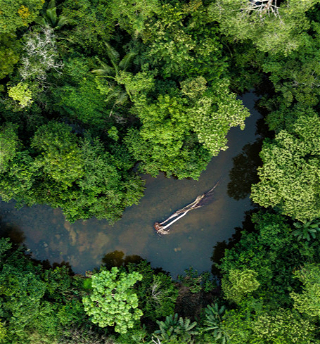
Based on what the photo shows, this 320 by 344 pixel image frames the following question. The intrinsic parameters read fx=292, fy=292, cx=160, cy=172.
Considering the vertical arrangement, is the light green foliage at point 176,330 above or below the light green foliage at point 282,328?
above

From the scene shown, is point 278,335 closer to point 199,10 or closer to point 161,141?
point 161,141

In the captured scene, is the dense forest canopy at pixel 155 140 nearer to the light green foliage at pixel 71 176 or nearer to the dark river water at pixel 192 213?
the light green foliage at pixel 71 176

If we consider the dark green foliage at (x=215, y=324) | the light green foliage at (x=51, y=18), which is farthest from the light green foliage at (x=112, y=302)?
the light green foliage at (x=51, y=18)

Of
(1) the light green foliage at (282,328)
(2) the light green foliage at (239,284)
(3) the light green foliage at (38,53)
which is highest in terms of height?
(3) the light green foliage at (38,53)

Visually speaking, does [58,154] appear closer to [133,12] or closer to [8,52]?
[8,52]

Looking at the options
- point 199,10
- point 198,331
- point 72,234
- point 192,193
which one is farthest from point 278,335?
point 199,10

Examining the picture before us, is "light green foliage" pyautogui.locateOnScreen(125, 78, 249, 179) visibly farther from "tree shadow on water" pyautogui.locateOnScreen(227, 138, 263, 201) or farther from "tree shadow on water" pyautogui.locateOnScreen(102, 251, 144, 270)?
"tree shadow on water" pyautogui.locateOnScreen(102, 251, 144, 270)

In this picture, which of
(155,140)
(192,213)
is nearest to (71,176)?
(155,140)
